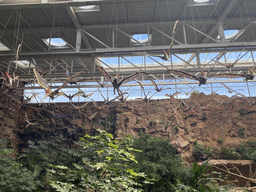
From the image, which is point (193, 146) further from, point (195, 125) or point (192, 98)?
point (192, 98)

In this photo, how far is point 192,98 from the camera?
58.3 ft

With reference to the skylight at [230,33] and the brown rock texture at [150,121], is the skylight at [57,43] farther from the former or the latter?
the skylight at [230,33]

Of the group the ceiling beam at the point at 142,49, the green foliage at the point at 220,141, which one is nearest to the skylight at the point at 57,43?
the ceiling beam at the point at 142,49

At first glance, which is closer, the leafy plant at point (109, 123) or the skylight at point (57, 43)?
the skylight at point (57, 43)

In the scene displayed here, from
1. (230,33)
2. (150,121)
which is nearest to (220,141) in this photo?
(150,121)

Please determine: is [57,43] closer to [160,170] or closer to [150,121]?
[150,121]

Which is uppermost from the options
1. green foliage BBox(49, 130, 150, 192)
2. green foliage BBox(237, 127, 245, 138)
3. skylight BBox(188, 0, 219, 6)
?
skylight BBox(188, 0, 219, 6)

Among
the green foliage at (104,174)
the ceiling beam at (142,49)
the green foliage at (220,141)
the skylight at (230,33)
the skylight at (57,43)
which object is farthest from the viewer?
the green foliage at (220,141)

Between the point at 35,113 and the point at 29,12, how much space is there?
33.1 ft

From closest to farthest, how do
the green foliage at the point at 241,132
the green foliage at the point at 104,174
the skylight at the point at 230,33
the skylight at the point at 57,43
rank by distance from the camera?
1. the green foliage at the point at 104,174
2. the skylight at the point at 230,33
3. the skylight at the point at 57,43
4. the green foliage at the point at 241,132

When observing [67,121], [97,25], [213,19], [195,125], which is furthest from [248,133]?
[67,121]

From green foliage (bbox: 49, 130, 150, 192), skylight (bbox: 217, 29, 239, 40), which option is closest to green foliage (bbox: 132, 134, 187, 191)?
green foliage (bbox: 49, 130, 150, 192)

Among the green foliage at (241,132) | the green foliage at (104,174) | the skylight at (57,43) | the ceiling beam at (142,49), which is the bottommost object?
the green foliage at (104,174)

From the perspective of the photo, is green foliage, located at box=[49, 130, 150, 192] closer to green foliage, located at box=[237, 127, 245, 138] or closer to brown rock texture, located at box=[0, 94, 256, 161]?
brown rock texture, located at box=[0, 94, 256, 161]
